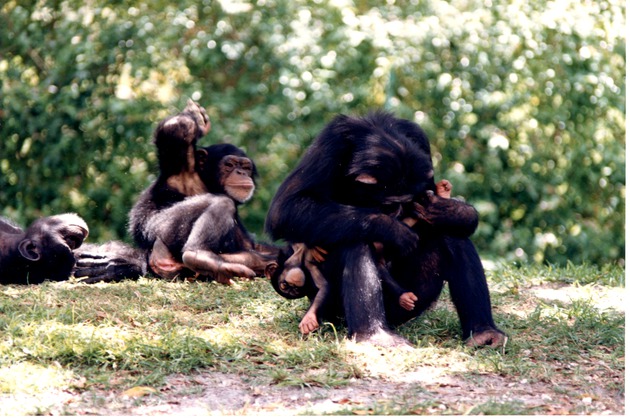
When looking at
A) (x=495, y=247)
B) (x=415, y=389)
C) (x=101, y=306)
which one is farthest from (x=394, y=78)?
(x=415, y=389)

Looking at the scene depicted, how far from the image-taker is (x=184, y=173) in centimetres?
802

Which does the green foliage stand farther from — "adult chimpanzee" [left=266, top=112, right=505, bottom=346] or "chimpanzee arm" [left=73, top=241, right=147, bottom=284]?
"adult chimpanzee" [left=266, top=112, right=505, bottom=346]

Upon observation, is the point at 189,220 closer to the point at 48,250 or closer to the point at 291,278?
the point at 48,250

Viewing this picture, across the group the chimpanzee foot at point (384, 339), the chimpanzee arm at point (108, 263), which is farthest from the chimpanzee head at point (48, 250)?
the chimpanzee foot at point (384, 339)

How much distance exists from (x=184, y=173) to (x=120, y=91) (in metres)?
4.10

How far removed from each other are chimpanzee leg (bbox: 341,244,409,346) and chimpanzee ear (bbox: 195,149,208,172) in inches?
120

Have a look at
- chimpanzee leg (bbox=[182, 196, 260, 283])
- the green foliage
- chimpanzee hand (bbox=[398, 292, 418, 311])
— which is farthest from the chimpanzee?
the green foliage

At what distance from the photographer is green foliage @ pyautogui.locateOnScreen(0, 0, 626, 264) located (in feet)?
35.8

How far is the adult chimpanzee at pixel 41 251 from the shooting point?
7.06 m

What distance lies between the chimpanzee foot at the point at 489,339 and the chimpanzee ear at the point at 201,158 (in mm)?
3570

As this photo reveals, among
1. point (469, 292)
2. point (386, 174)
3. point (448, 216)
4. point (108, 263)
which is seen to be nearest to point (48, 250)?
point (108, 263)

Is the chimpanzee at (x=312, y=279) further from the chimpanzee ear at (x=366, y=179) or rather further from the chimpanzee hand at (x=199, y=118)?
the chimpanzee hand at (x=199, y=118)

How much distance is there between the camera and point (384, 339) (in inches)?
205

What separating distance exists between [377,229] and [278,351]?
3.00 ft
